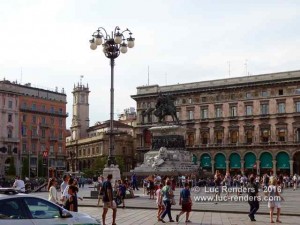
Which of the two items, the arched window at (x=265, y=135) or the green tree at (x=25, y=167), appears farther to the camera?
the green tree at (x=25, y=167)

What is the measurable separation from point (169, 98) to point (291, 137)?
34.8 meters

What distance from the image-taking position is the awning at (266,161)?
79344 mm

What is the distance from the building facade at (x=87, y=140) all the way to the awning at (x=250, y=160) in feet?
76.8

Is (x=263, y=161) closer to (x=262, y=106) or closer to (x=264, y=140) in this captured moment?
(x=264, y=140)

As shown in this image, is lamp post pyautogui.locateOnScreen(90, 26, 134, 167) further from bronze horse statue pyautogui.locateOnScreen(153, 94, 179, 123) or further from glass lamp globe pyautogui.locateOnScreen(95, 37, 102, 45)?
bronze horse statue pyautogui.locateOnScreen(153, 94, 179, 123)

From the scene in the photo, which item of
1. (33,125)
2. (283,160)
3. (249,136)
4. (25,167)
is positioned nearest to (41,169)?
(25,167)

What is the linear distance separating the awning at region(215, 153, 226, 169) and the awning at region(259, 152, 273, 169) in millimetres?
6471

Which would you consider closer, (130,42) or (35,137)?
(130,42)

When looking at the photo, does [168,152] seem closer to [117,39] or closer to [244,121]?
[117,39]

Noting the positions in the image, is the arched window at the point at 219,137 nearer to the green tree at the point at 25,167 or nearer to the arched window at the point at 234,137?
the arched window at the point at 234,137

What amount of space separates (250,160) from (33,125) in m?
37.1

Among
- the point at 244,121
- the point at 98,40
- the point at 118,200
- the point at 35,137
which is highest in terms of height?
the point at 244,121

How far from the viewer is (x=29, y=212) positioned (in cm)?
1016

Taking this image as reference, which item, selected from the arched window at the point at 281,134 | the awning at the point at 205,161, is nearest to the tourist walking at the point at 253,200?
the arched window at the point at 281,134
